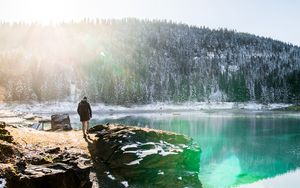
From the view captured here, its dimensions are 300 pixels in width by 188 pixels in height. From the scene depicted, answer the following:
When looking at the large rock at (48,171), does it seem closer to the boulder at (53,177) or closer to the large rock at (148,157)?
the boulder at (53,177)

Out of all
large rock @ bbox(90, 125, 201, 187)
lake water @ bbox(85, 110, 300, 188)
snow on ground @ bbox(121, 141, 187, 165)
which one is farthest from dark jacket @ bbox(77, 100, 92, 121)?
lake water @ bbox(85, 110, 300, 188)

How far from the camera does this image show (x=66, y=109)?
5758 inches

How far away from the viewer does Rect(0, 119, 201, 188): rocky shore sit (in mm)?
13094

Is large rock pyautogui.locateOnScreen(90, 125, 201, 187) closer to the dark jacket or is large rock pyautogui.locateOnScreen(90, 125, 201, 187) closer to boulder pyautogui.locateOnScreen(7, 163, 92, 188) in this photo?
the dark jacket

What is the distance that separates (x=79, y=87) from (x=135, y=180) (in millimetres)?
173171

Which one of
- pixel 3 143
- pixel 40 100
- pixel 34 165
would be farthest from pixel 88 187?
pixel 40 100

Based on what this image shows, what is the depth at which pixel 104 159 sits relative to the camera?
19.6 m

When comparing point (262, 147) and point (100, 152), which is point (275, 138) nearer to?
point (262, 147)

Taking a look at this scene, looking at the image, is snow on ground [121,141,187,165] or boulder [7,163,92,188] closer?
boulder [7,163,92,188]

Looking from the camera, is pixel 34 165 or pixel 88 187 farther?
pixel 88 187

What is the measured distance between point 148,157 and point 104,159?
2362mm

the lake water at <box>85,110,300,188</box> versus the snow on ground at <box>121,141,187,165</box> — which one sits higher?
the snow on ground at <box>121,141,187,165</box>

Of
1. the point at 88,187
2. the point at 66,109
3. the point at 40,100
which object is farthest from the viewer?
the point at 40,100

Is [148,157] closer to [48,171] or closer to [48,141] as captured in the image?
[48,141]
